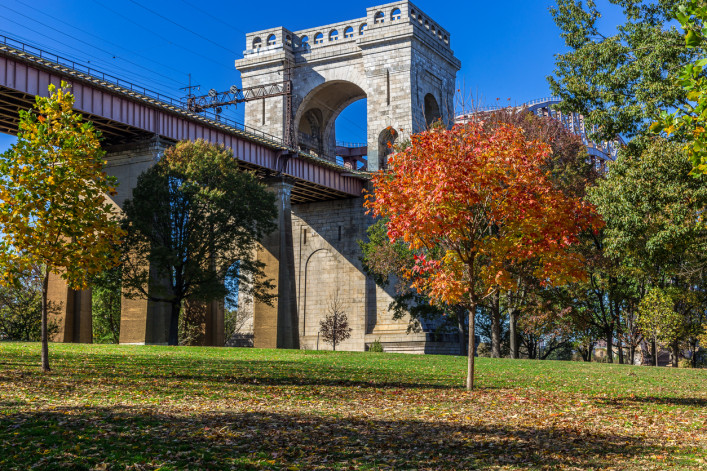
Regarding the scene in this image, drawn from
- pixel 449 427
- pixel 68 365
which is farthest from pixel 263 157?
pixel 449 427

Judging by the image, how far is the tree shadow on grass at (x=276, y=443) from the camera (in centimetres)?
862

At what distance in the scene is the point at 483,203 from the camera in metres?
16.8

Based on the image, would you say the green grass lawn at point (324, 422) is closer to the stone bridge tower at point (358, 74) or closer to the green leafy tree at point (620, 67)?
the green leafy tree at point (620, 67)

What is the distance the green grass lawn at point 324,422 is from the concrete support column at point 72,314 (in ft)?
82.0

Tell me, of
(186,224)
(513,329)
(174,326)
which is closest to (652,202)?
(513,329)

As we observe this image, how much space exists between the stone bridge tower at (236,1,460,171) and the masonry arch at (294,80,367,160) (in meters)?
Result: 0.10

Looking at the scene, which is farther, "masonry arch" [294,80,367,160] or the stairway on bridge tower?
"masonry arch" [294,80,367,160]

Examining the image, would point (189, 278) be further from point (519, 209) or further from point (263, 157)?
point (519, 209)

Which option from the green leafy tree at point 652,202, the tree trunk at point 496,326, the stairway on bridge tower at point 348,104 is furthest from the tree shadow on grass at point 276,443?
the stairway on bridge tower at point 348,104

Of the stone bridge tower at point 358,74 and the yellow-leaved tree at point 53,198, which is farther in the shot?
the stone bridge tower at point 358,74

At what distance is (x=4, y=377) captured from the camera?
633 inches

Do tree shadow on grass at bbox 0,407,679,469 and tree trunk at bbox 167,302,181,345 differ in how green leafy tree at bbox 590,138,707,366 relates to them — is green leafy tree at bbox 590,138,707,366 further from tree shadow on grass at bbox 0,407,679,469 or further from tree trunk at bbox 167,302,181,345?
tree trunk at bbox 167,302,181,345

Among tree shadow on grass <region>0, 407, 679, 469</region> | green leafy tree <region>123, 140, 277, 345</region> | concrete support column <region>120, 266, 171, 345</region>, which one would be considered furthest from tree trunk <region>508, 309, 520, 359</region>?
tree shadow on grass <region>0, 407, 679, 469</region>

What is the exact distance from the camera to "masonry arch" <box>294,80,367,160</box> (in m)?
72.3
